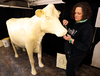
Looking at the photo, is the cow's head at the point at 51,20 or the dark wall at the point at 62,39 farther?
the dark wall at the point at 62,39

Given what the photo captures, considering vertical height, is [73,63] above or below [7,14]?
below

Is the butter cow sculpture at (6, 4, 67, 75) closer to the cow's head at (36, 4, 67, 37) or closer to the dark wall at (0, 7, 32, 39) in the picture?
the cow's head at (36, 4, 67, 37)

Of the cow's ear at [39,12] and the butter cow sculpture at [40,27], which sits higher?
the cow's ear at [39,12]

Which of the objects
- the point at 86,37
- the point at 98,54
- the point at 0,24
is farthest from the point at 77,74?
the point at 0,24

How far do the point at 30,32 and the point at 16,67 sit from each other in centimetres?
113

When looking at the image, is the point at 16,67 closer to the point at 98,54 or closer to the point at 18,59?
the point at 18,59

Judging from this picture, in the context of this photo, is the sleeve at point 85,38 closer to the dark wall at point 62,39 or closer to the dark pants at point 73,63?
the dark pants at point 73,63

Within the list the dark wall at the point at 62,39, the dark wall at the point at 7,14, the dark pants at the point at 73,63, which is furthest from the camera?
the dark wall at the point at 7,14

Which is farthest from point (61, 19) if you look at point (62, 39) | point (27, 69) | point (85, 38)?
point (27, 69)

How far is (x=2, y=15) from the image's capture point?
275 cm

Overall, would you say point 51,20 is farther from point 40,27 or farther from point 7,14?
point 7,14

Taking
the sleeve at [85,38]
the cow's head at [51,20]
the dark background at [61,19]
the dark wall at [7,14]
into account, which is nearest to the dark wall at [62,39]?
the dark background at [61,19]

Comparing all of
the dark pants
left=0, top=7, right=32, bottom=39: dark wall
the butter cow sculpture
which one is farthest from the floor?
left=0, top=7, right=32, bottom=39: dark wall

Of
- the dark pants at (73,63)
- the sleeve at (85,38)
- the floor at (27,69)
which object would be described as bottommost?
the floor at (27,69)
